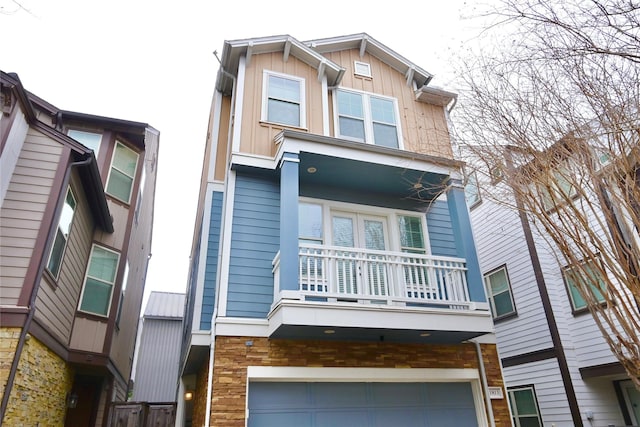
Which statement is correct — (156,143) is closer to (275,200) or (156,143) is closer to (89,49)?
(275,200)

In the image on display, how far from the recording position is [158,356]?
18.5 meters

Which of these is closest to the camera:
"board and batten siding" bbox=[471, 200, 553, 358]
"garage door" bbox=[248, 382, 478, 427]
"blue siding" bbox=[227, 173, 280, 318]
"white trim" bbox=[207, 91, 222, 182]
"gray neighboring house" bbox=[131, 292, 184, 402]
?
"garage door" bbox=[248, 382, 478, 427]

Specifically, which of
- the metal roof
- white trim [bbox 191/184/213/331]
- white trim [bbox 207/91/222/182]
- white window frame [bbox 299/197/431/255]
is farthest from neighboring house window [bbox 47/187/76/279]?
the metal roof

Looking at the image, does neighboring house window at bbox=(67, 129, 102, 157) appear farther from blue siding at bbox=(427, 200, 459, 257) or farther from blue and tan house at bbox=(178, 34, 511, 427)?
blue siding at bbox=(427, 200, 459, 257)

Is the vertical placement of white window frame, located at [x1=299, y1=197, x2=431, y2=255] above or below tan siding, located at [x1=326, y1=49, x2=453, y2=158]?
below

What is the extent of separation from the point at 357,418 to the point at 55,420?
5.82 m

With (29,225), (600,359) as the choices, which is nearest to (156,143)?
(29,225)

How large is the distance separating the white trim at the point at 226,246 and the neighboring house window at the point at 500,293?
26.9 feet

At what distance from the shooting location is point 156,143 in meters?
13.8

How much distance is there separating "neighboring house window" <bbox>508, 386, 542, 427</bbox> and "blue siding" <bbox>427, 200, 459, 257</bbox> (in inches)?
192

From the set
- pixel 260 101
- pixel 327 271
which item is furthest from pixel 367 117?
pixel 327 271

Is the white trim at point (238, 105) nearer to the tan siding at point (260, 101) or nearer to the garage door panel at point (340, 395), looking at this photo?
the tan siding at point (260, 101)

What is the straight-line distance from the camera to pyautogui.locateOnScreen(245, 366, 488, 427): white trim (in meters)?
5.89

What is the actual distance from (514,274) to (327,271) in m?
7.13
